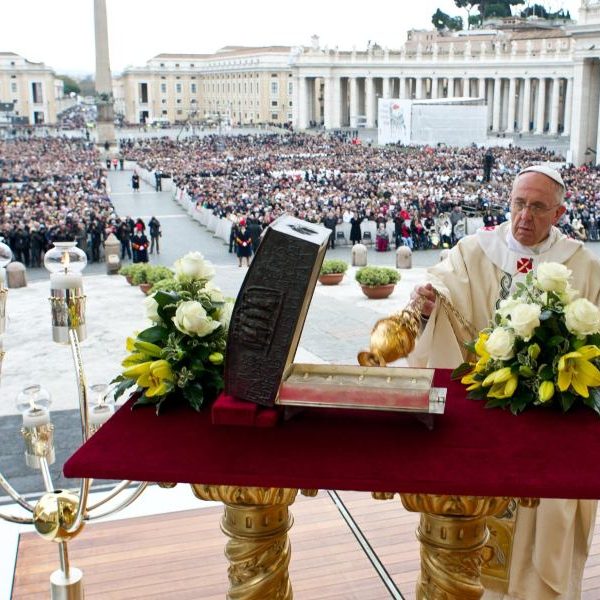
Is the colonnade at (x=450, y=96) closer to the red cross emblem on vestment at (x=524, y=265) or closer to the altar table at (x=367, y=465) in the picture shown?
the red cross emblem on vestment at (x=524, y=265)

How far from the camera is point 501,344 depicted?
2.36 m

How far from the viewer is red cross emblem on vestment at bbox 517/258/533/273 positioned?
3.59m

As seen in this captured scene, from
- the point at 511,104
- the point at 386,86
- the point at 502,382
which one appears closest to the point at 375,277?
the point at 502,382

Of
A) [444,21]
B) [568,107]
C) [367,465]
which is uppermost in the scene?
[444,21]

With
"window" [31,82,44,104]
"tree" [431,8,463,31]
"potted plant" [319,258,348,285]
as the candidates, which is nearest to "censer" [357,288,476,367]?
"potted plant" [319,258,348,285]

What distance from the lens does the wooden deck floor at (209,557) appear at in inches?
149

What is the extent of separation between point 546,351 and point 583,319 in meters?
0.15

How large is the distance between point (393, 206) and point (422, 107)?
59.3 feet

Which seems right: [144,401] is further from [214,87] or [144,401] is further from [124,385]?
[214,87]

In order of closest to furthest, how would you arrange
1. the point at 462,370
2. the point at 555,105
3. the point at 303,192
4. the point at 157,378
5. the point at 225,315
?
the point at 157,378, the point at 225,315, the point at 462,370, the point at 303,192, the point at 555,105

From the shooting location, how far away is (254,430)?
88.6 inches

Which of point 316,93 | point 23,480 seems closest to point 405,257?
point 23,480

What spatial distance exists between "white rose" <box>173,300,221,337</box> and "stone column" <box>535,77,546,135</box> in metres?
68.1

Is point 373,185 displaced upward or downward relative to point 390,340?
downward
